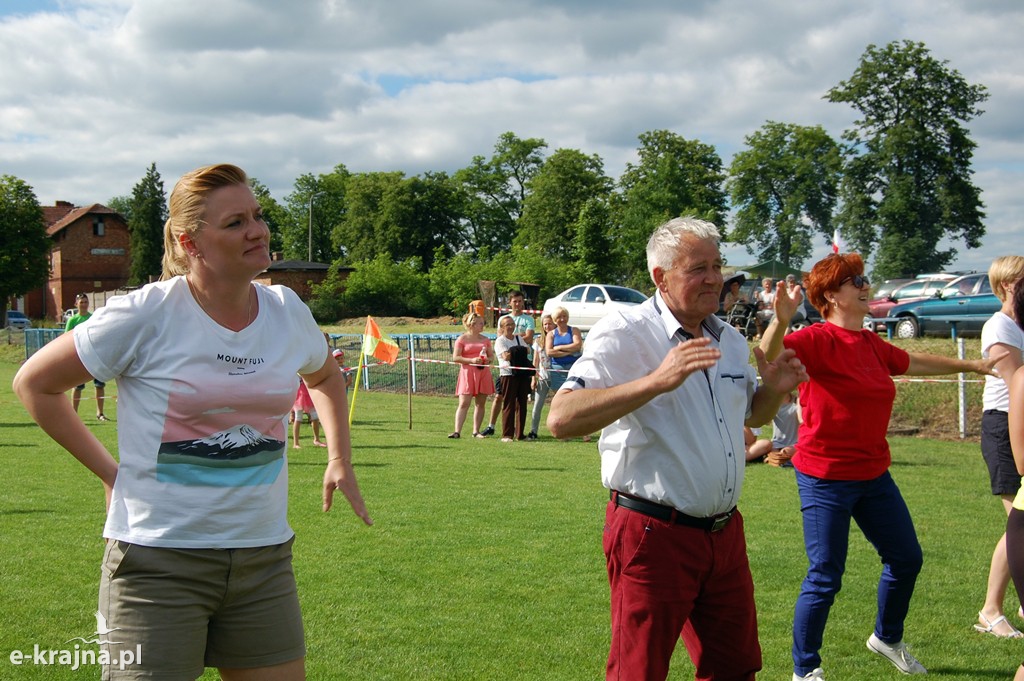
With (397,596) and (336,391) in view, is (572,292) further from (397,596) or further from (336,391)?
(336,391)

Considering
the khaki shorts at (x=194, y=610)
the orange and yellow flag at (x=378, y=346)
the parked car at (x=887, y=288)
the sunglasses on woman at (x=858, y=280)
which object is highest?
the parked car at (x=887, y=288)

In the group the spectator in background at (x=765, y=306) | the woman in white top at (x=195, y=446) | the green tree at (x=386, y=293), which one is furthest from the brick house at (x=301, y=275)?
the woman in white top at (x=195, y=446)

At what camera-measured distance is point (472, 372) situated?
15.2 m

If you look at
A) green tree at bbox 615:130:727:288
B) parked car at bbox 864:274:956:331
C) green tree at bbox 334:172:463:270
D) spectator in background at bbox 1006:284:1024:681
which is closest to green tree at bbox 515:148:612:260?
green tree at bbox 615:130:727:288

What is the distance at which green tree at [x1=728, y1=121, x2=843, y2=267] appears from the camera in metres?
74.4

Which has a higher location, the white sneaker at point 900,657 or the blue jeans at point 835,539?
the blue jeans at point 835,539

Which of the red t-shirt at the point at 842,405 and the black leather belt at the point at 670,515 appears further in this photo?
the red t-shirt at the point at 842,405

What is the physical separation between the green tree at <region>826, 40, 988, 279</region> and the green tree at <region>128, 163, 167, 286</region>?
198ft

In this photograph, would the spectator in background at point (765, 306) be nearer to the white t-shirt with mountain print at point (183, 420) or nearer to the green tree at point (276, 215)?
the white t-shirt with mountain print at point (183, 420)

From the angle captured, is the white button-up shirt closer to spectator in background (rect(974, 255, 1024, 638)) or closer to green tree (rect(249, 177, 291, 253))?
spectator in background (rect(974, 255, 1024, 638))

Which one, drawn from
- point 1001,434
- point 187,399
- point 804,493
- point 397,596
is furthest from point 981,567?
point 187,399

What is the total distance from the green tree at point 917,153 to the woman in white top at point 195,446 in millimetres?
59703

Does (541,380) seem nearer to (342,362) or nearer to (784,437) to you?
(784,437)

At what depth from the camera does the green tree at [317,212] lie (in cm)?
10281
